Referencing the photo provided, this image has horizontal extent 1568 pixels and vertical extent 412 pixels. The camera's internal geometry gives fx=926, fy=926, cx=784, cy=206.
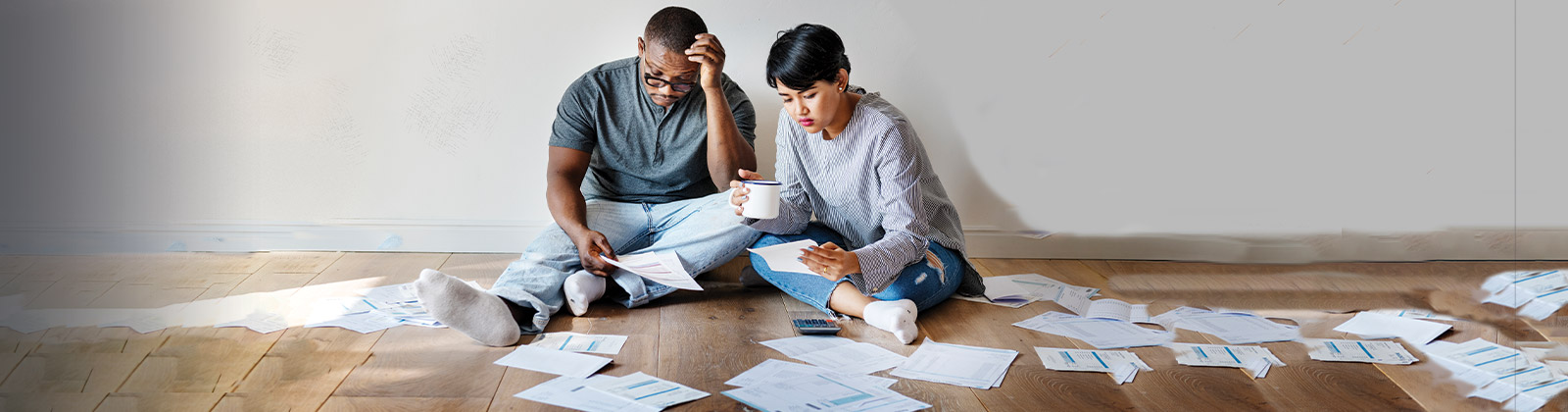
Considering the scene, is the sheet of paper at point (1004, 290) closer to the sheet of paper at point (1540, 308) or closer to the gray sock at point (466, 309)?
the sheet of paper at point (1540, 308)

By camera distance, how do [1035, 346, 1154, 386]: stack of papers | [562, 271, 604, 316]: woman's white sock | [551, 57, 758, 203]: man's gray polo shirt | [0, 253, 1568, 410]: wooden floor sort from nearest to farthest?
1. [0, 253, 1568, 410]: wooden floor
2. [1035, 346, 1154, 386]: stack of papers
3. [562, 271, 604, 316]: woman's white sock
4. [551, 57, 758, 203]: man's gray polo shirt

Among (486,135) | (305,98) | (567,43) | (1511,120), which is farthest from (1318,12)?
(305,98)

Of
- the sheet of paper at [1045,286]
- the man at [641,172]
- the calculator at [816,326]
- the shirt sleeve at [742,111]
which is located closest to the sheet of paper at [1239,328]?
the sheet of paper at [1045,286]

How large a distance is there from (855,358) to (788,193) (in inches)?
20.0

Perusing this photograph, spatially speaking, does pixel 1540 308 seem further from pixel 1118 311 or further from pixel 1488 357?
pixel 1118 311

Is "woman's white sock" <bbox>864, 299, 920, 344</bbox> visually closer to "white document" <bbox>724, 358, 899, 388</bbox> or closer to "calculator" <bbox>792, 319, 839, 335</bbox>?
"calculator" <bbox>792, 319, 839, 335</bbox>

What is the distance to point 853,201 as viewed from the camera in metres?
1.91

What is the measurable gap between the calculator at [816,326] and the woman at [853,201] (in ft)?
0.22

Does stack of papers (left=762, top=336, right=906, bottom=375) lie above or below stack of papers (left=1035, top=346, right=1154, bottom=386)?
below

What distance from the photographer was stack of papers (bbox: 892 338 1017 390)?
4.81 feet

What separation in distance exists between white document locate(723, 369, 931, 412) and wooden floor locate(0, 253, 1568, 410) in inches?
1.7

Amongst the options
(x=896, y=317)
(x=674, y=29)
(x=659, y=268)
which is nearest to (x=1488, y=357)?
(x=896, y=317)

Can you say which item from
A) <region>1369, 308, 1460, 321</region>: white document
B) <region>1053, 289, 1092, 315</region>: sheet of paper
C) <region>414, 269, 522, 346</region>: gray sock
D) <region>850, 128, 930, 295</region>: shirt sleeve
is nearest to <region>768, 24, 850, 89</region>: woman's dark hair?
<region>850, 128, 930, 295</region>: shirt sleeve

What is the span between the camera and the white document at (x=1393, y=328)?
166cm
